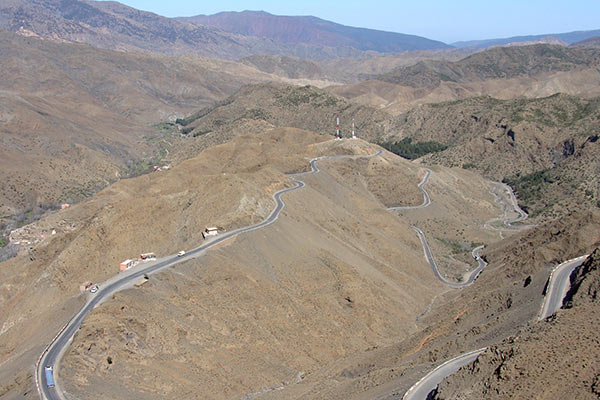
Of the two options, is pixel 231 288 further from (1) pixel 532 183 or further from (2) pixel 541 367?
(1) pixel 532 183

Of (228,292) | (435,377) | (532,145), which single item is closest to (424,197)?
(532,145)

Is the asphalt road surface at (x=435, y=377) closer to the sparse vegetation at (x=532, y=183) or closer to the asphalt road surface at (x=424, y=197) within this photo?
the asphalt road surface at (x=424, y=197)

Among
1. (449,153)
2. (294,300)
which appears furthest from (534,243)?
(449,153)

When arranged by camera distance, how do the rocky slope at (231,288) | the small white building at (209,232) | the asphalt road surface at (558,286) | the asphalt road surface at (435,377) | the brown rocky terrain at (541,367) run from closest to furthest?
the brown rocky terrain at (541,367) < the asphalt road surface at (435,377) < the rocky slope at (231,288) < the asphalt road surface at (558,286) < the small white building at (209,232)

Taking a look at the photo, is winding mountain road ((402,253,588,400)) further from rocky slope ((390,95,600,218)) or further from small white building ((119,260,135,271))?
rocky slope ((390,95,600,218))

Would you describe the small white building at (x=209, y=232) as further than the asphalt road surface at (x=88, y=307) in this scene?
Yes

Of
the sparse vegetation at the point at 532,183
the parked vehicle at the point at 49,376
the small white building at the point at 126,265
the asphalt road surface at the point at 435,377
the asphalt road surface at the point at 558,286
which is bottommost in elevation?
the sparse vegetation at the point at 532,183

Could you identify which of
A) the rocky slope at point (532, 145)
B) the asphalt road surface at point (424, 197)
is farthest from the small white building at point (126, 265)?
the rocky slope at point (532, 145)
